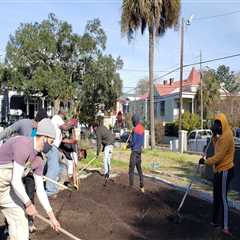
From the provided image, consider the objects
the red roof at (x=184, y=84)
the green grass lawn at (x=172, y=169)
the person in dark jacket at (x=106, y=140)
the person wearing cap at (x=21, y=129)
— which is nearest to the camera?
the person wearing cap at (x=21, y=129)

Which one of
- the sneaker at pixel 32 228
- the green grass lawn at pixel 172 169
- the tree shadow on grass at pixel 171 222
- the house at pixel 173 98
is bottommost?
the green grass lawn at pixel 172 169

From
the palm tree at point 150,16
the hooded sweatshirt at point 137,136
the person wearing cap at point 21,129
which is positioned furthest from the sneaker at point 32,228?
the palm tree at point 150,16

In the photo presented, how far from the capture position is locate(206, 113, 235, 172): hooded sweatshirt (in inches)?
348

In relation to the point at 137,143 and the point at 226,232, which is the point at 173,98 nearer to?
the point at 137,143

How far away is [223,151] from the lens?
348 inches

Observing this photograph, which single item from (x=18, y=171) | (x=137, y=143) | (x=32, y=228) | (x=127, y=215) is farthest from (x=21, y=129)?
(x=137, y=143)

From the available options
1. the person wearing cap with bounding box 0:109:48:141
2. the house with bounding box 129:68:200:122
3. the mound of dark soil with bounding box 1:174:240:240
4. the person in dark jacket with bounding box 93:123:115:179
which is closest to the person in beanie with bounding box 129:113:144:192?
the mound of dark soil with bounding box 1:174:240:240

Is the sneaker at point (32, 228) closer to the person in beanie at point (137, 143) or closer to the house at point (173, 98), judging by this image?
the person in beanie at point (137, 143)

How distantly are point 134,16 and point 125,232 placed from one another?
89.7 ft

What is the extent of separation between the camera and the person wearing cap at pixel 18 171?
5.39 metres

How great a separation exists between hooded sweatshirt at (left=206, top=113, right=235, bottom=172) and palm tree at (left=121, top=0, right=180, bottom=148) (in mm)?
24547

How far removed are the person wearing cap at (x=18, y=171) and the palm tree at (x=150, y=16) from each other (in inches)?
1101

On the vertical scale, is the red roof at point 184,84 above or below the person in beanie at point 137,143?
above

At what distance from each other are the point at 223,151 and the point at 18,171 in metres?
4.30
